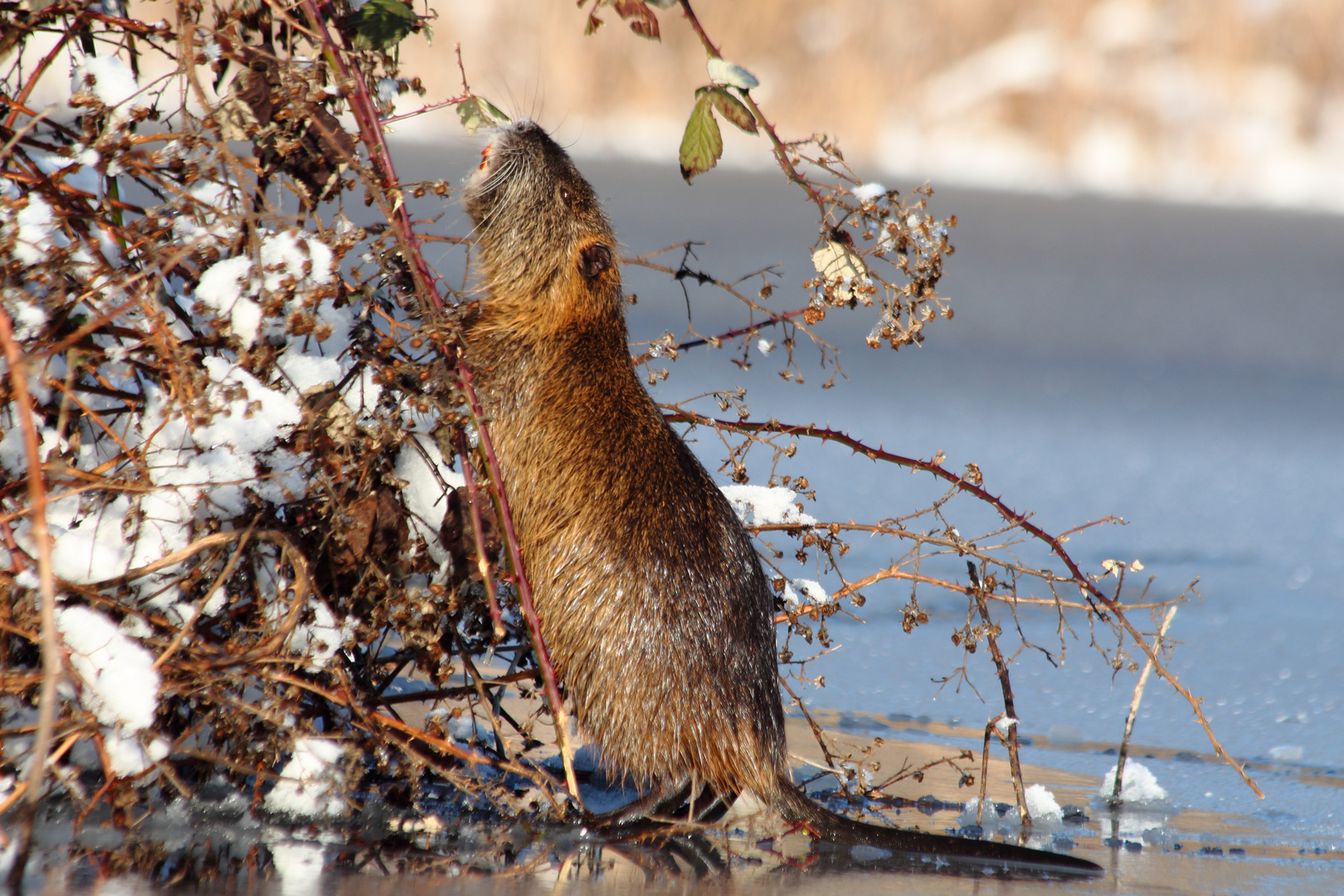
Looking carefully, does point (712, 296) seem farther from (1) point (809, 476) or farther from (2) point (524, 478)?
(2) point (524, 478)

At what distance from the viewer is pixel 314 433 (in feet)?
6.74

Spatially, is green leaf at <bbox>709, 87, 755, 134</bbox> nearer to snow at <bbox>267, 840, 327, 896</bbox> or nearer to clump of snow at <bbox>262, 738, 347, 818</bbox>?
clump of snow at <bbox>262, 738, 347, 818</bbox>

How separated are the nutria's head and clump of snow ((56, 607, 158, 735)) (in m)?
1.19

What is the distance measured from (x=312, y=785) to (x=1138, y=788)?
164 centimetres

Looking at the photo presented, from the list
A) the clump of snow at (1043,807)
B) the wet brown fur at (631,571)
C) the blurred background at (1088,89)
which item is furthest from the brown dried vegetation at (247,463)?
the blurred background at (1088,89)

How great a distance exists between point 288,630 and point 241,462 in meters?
0.29

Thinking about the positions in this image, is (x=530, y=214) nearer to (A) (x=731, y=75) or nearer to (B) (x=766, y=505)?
(A) (x=731, y=75)

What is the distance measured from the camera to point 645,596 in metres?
2.21

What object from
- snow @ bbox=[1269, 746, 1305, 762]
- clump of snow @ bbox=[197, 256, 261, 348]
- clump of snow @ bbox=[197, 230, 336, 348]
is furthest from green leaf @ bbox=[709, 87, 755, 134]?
snow @ bbox=[1269, 746, 1305, 762]

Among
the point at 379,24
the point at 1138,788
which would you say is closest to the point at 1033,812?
the point at 1138,788

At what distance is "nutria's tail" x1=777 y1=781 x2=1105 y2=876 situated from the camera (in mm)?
2049

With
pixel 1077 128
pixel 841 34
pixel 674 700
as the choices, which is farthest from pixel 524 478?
pixel 1077 128

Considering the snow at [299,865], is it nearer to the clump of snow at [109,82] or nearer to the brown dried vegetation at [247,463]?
the brown dried vegetation at [247,463]

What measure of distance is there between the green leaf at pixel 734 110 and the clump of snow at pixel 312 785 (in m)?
1.23
